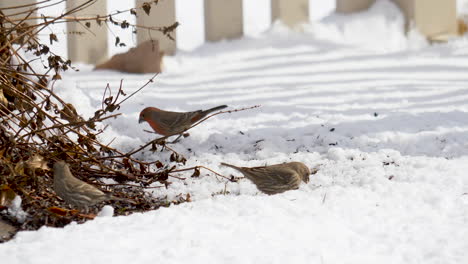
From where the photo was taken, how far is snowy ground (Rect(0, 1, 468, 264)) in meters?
2.40

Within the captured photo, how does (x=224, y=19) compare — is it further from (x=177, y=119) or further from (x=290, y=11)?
(x=177, y=119)

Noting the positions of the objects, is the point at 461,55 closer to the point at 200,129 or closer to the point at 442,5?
the point at 442,5

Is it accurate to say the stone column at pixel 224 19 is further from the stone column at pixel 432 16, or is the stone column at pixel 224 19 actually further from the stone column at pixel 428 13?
the stone column at pixel 432 16

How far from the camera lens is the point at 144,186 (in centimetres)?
336

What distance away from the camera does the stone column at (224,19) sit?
8.07 metres

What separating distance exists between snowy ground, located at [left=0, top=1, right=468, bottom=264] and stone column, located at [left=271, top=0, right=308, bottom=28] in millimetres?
260

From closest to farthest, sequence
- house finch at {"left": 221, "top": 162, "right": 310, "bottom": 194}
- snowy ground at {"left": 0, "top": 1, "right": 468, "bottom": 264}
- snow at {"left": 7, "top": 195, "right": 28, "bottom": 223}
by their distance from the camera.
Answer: snowy ground at {"left": 0, "top": 1, "right": 468, "bottom": 264} → snow at {"left": 7, "top": 195, "right": 28, "bottom": 223} → house finch at {"left": 221, "top": 162, "right": 310, "bottom": 194}

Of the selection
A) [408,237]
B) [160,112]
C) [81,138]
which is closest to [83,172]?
[81,138]

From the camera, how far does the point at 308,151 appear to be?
414 centimetres

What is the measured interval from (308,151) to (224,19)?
4289mm

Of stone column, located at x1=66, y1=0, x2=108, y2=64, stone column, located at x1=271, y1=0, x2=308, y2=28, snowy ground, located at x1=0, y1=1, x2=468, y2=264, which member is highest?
stone column, located at x1=271, y1=0, x2=308, y2=28

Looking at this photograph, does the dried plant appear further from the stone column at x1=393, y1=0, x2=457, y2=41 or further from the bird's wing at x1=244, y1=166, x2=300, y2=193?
→ the stone column at x1=393, y1=0, x2=457, y2=41

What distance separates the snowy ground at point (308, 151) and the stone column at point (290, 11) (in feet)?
0.85

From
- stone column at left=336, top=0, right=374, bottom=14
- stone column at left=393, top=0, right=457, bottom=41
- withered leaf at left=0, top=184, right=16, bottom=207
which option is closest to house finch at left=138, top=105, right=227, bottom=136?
withered leaf at left=0, top=184, right=16, bottom=207
